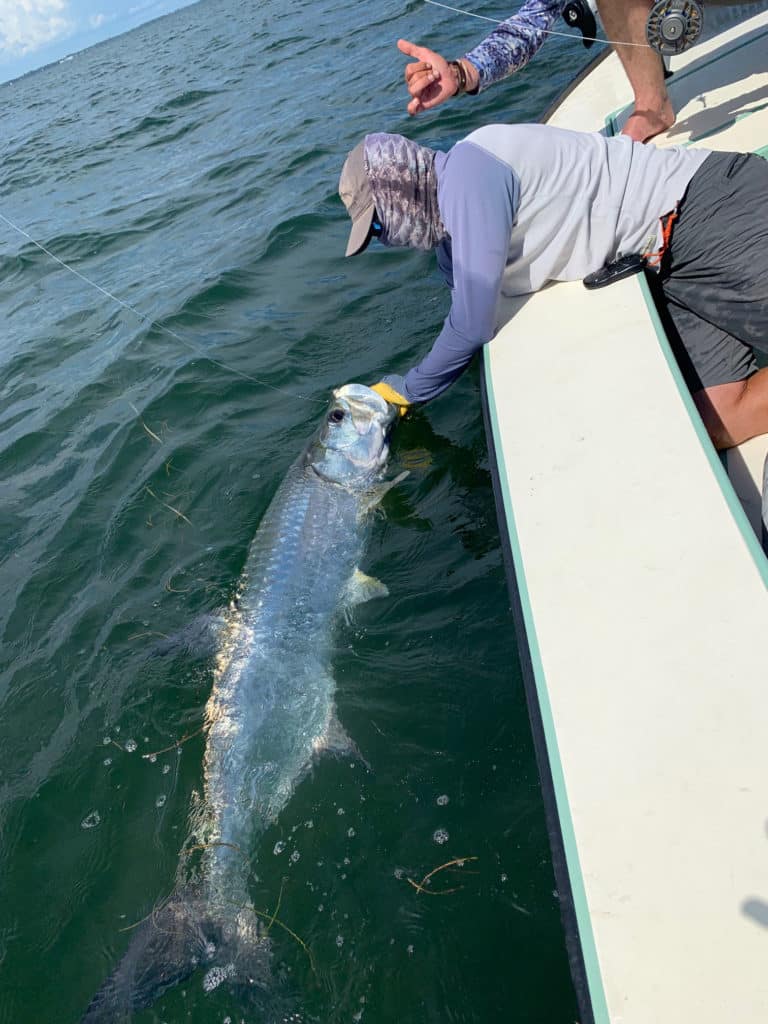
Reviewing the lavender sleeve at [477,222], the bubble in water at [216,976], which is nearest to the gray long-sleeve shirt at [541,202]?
the lavender sleeve at [477,222]

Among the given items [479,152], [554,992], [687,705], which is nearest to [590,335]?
[479,152]

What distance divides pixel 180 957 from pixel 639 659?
1.89 meters

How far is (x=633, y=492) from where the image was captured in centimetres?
232

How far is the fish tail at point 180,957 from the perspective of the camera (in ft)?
8.16

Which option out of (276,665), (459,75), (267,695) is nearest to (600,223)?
(459,75)

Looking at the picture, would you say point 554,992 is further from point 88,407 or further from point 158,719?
point 88,407

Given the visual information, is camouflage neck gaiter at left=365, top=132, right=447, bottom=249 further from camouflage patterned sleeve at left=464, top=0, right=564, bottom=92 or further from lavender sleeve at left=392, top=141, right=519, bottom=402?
camouflage patterned sleeve at left=464, top=0, right=564, bottom=92

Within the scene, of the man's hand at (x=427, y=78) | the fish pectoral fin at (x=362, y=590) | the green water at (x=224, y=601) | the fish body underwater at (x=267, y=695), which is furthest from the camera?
the man's hand at (x=427, y=78)

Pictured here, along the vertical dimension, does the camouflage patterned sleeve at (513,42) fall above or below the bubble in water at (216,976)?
above

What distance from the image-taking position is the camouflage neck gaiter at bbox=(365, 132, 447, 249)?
3285mm

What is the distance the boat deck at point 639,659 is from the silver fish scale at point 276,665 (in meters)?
1.11

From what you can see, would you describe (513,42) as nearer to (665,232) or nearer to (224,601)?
(665,232)

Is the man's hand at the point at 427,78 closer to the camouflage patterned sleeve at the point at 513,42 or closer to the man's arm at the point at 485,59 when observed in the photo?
the man's arm at the point at 485,59

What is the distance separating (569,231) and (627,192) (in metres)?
0.28
